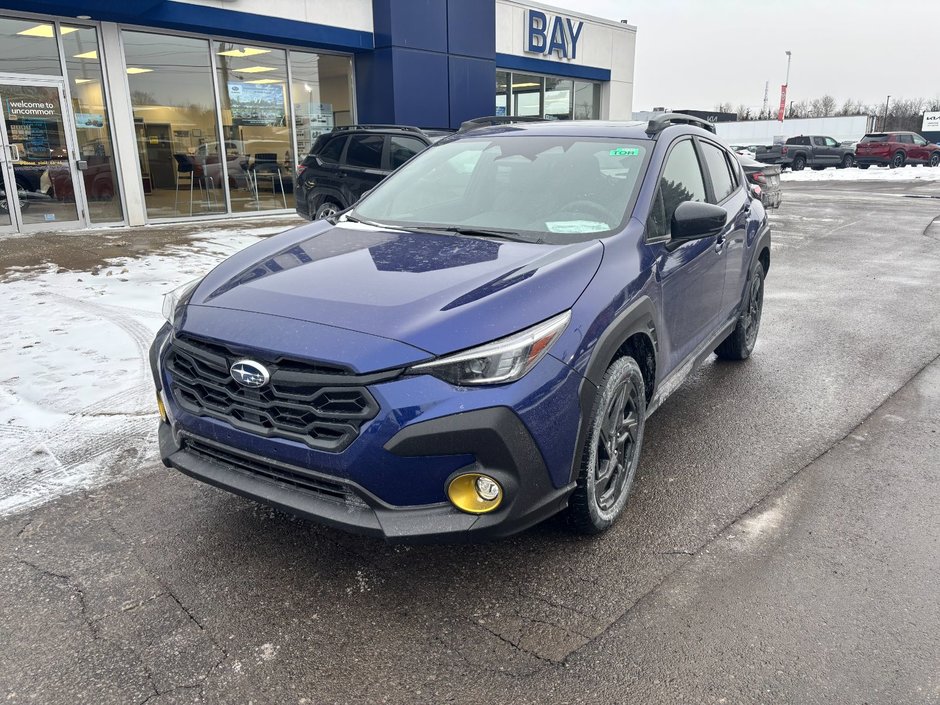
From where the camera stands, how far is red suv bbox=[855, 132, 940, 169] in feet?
118

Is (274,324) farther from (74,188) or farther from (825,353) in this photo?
(74,188)

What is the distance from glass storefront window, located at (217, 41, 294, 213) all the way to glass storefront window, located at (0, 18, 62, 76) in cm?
283

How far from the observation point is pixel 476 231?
3506 millimetres

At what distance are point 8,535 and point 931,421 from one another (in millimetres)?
5101

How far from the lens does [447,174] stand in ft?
13.9

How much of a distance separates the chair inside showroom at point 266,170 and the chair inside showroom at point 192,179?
94cm

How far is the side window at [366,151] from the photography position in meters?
10.2

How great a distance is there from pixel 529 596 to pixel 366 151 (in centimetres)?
864

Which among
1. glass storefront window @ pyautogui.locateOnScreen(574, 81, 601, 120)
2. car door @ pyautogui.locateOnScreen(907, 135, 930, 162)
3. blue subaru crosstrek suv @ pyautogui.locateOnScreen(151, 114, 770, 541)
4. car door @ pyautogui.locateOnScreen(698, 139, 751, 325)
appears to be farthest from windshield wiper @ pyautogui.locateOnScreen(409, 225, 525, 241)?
car door @ pyautogui.locateOnScreen(907, 135, 930, 162)

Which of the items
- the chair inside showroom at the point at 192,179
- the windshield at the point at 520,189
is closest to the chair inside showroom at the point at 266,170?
the chair inside showroom at the point at 192,179

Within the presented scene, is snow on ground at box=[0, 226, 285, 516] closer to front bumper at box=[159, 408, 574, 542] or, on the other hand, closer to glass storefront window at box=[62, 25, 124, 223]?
front bumper at box=[159, 408, 574, 542]

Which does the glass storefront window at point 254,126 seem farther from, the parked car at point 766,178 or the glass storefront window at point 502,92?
the parked car at point 766,178

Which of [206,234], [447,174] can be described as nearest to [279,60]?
[206,234]

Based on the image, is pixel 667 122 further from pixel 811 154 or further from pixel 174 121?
pixel 811 154
